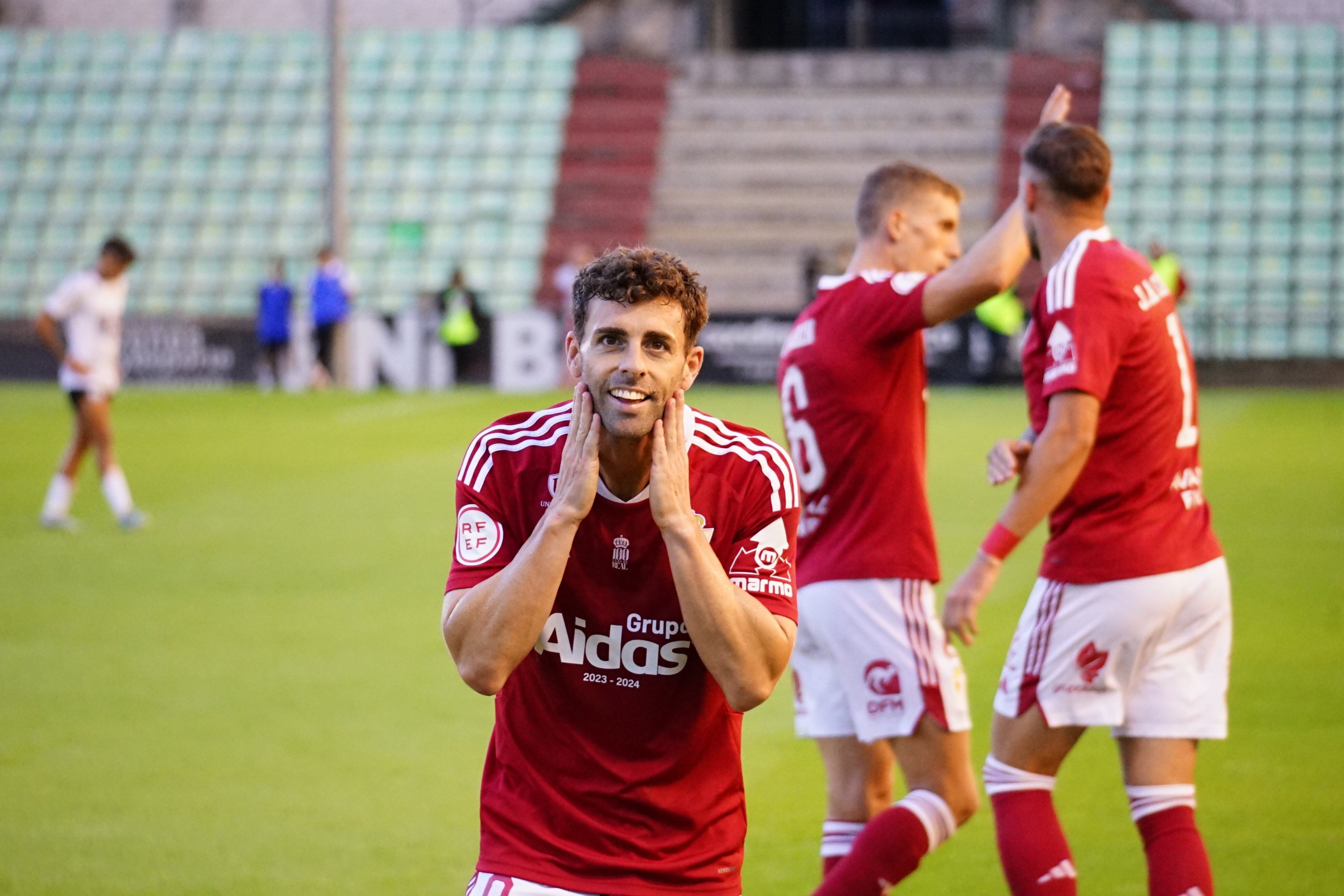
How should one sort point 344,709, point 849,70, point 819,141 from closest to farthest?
1. point 344,709
2. point 819,141
3. point 849,70

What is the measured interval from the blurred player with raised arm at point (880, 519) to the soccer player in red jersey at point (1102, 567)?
0.81ft

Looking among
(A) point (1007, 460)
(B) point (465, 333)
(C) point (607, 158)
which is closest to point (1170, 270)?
(B) point (465, 333)

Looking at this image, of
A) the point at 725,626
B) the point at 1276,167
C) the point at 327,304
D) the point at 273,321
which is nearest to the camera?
the point at 725,626

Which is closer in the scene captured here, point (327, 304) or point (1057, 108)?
point (1057, 108)

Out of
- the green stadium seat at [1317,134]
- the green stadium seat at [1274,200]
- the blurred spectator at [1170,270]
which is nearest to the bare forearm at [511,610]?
the blurred spectator at [1170,270]

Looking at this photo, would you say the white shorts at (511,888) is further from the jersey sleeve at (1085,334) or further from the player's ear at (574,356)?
the jersey sleeve at (1085,334)

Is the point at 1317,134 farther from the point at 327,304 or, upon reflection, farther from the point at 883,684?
the point at 883,684

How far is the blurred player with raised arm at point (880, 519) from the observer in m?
4.63

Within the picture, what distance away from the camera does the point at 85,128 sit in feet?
110

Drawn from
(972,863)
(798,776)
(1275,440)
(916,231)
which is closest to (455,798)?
(798,776)

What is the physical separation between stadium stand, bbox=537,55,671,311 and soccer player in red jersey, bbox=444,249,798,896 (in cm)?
2624

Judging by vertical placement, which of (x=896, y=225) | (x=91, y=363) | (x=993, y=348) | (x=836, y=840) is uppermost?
(x=896, y=225)

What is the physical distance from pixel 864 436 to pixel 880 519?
24 centimetres

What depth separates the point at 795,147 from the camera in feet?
103
